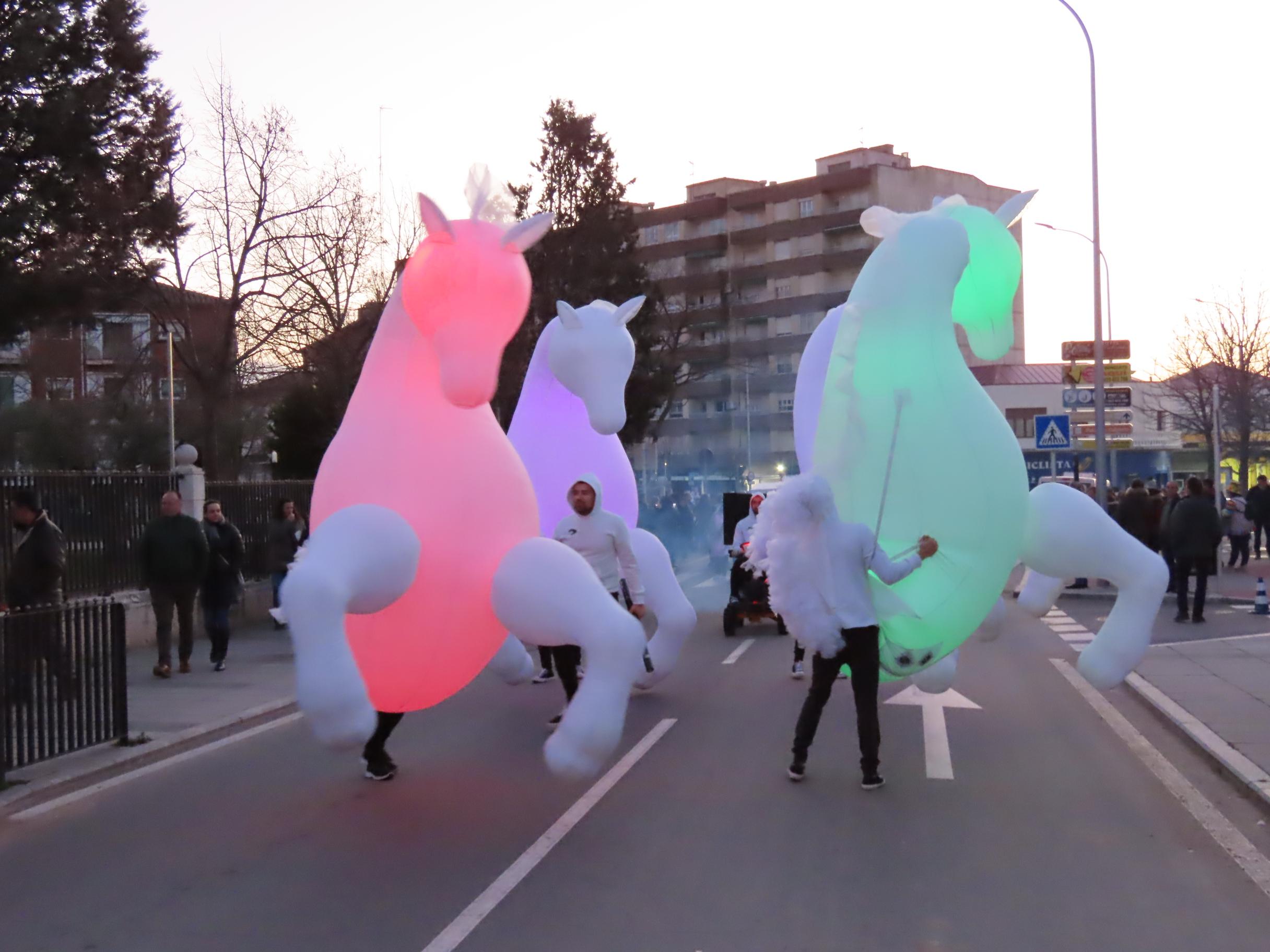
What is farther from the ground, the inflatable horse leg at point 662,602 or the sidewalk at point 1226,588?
the inflatable horse leg at point 662,602

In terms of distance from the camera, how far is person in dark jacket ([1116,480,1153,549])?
20625mm

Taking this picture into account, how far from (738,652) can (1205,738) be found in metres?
6.51

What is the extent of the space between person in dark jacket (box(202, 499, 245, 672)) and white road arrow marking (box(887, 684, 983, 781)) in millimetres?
7104

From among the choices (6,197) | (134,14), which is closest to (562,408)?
(6,197)

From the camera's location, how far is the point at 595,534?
9.48 m

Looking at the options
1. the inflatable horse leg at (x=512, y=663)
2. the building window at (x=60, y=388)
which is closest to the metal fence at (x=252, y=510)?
the inflatable horse leg at (x=512, y=663)

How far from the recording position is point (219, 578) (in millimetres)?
13953

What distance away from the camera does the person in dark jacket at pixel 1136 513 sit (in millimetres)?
20625

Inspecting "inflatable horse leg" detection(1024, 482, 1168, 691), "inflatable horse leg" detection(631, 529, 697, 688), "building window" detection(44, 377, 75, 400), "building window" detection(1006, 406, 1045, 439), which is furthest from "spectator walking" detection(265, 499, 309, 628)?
"building window" detection(1006, 406, 1045, 439)

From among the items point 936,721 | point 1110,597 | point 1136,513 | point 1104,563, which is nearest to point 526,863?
point 1104,563

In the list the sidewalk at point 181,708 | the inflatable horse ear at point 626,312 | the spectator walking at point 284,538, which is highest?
the inflatable horse ear at point 626,312

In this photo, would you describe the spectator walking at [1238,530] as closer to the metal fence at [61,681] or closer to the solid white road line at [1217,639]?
the solid white road line at [1217,639]

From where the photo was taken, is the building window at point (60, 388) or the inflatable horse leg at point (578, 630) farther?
the building window at point (60, 388)

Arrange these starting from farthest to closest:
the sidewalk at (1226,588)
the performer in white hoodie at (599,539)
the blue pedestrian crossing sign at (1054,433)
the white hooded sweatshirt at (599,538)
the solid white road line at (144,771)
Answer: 1. the blue pedestrian crossing sign at (1054,433)
2. the sidewalk at (1226,588)
3. the white hooded sweatshirt at (599,538)
4. the performer in white hoodie at (599,539)
5. the solid white road line at (144,771)
